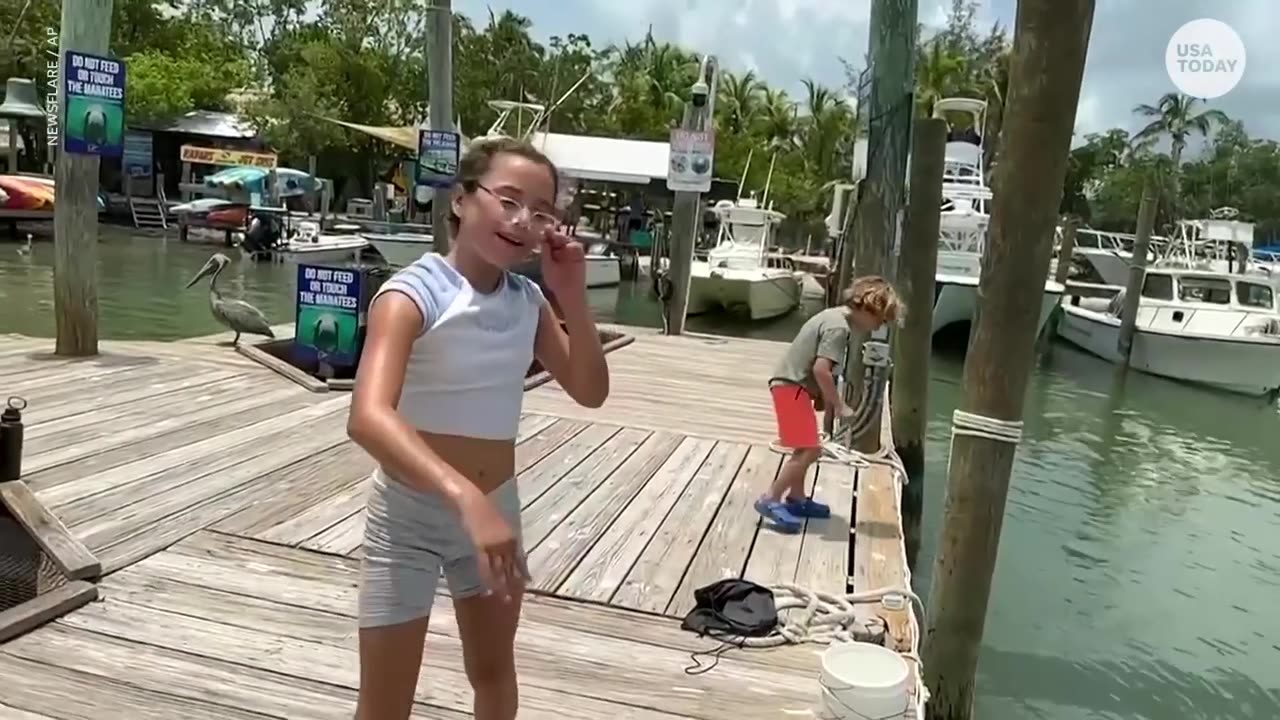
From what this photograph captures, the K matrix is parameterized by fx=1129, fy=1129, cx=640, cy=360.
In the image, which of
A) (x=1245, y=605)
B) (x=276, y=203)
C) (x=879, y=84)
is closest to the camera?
(x=879, y=84)

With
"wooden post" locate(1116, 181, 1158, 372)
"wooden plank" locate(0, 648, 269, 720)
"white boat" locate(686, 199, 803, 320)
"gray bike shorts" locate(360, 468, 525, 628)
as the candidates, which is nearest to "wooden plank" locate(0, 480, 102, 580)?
"wooden plank" locate(0, 648, 269, 720)

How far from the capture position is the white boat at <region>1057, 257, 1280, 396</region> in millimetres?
19625

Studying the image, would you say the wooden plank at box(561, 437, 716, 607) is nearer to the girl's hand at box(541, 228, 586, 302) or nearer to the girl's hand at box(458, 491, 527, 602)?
the girl's hand at box(541, 228, 586, 302)

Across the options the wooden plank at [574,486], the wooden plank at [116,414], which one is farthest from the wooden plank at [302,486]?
the wooden plank at [116,414]

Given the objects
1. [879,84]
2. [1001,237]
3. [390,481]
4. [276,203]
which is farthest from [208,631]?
[276,203]

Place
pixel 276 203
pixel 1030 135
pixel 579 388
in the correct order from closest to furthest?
pixel 579 388 < pixel 1030 135 < pixel 276 203

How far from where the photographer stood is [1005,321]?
14.0ft

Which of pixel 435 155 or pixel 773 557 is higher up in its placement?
pixel 435 155

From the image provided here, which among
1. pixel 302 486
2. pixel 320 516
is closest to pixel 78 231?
pixel 302 486

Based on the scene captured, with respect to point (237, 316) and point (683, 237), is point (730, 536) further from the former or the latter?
point (683, 237)

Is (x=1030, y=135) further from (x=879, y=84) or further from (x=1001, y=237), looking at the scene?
(x=879, y=84)

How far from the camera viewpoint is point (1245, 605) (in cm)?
890

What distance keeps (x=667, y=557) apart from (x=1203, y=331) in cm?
1917

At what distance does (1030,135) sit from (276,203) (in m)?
32.4
